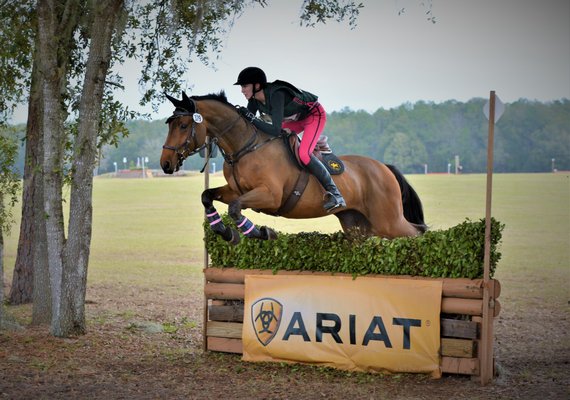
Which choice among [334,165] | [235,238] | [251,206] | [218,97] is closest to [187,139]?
[218,97]

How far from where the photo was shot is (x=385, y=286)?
619cm

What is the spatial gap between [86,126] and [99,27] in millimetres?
1122

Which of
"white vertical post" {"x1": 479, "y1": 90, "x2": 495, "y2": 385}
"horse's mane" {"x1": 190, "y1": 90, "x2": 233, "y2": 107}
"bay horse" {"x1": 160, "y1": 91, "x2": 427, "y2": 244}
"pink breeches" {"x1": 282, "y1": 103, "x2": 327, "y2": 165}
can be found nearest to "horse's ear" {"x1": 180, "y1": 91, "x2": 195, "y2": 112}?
"bay horse" {"x1": 160, "y1": 91, "x2": 427, "y2": 244}

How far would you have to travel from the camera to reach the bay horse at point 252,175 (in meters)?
6.08

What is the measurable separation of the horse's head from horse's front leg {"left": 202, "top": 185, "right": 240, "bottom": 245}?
1.35 ft

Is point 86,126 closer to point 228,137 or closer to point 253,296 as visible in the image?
point 228,137

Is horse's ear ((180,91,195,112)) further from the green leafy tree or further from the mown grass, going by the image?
the mown grass

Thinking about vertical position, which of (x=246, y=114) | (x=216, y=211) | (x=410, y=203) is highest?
(x=246, y=114)

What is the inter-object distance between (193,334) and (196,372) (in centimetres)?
244

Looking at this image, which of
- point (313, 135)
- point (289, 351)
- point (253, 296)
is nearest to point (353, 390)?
point (289, 351)

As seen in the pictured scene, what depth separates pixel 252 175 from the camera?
6.31 metres

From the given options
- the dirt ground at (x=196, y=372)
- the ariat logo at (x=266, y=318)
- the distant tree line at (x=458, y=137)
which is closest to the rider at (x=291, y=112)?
the ariat logo at (x=266, y=318)

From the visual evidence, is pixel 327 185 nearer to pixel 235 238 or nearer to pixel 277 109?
pixel 277 109

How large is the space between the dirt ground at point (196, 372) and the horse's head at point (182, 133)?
192 centimetres
